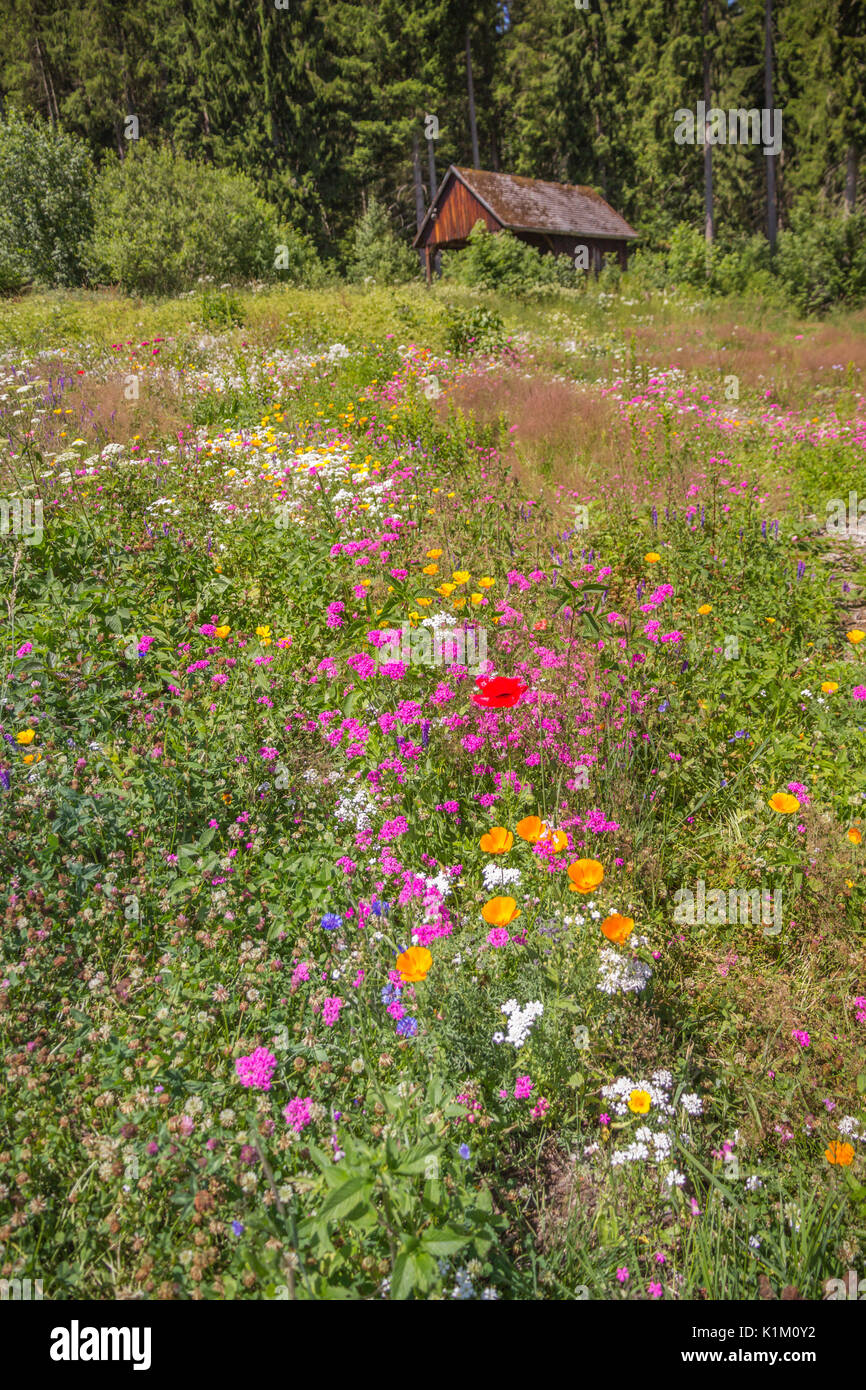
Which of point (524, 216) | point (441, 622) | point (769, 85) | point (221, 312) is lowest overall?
point (441, 622)

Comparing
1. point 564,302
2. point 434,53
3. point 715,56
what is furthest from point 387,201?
point 564,302

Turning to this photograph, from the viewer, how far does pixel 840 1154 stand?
5.60ft

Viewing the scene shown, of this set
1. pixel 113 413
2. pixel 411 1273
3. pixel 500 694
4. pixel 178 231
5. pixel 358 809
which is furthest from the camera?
pixel 178 231

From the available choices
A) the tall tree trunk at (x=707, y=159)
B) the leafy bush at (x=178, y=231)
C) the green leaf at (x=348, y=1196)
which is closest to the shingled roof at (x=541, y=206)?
the tall tree trunk at (x=707, y=159)

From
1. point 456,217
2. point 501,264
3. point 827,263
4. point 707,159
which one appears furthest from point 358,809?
point 707,159

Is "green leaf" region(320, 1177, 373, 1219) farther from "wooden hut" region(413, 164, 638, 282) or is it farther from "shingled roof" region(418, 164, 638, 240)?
"shingled roof" region(418, 164, 638, 240)

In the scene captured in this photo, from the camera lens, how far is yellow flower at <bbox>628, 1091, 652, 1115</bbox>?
5.72ft

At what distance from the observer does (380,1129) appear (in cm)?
157

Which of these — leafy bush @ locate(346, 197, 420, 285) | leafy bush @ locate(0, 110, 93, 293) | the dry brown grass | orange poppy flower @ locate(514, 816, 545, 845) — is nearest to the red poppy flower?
orange poppy flower @ locate(514, 816, 545, 845)

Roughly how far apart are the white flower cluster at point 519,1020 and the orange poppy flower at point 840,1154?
0.74 meters

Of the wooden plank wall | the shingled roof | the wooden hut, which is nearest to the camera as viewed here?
the shingled roof

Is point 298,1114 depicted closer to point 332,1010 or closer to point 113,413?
point 332,1010

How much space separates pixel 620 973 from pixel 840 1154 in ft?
2.08

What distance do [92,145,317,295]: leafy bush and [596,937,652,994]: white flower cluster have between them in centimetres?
1905
